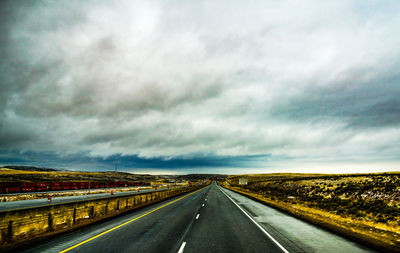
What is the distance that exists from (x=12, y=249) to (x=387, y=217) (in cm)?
2313

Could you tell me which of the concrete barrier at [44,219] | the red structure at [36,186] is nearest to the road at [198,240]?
the concrete barrier at [44,219]

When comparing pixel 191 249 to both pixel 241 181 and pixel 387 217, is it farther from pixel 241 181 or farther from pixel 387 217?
pixel 241 181

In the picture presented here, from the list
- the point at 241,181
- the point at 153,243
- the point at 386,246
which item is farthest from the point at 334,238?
the point at 241,181

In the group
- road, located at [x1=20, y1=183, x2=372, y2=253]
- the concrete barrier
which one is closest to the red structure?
the concrete barrier

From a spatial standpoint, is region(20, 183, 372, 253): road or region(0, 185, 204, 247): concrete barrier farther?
region(0, 185, 204, 247): concrete barrier

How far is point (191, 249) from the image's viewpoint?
305 inches

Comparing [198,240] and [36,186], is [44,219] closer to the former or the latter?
[198,240]

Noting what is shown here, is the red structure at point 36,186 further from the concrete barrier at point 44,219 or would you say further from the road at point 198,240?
the road at point 198,240

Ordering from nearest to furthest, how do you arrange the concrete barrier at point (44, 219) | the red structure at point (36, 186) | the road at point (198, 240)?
the road at point (198, 240) < the concrete barrier at point (44, 219) < the red structure at point (36, 186)

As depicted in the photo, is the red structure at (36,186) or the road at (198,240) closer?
the road at (198,240)

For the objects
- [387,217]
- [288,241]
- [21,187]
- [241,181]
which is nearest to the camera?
[288,241]

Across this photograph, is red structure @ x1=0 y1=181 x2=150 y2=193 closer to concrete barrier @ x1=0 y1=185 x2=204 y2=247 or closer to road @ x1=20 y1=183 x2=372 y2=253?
Result: concrete barrier @ x1=0 y1=185 x2=204 y2=247

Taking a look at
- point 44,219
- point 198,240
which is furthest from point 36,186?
point 198,240

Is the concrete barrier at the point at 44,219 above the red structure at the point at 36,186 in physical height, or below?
→ above
